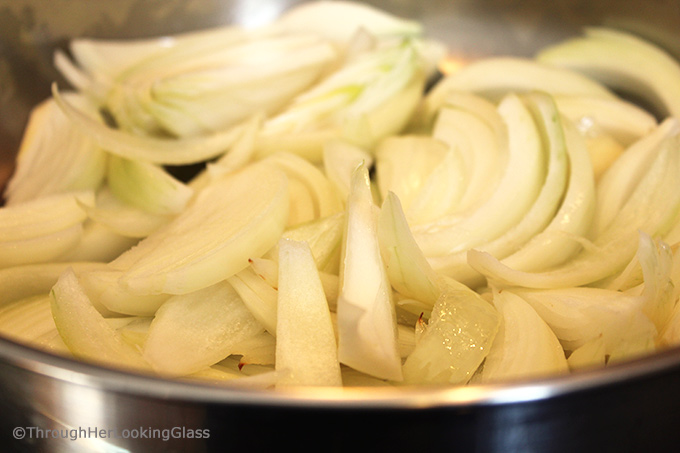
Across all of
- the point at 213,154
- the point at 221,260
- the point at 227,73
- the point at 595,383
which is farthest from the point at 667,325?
the point at 227,73

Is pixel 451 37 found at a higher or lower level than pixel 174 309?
higher

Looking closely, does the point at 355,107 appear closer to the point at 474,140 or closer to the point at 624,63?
Answer: the point at 474,140

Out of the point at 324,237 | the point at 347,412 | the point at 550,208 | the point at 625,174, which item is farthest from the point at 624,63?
the point at 347,412

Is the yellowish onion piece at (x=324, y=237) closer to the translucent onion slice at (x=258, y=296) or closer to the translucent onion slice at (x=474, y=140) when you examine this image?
the translucent onion slice at (x=258, y=296)

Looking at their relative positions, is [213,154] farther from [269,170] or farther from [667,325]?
[667,325]

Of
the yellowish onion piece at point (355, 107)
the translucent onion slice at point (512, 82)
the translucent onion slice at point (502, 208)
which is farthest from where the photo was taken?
the translucent onion slice at point (512, 82)

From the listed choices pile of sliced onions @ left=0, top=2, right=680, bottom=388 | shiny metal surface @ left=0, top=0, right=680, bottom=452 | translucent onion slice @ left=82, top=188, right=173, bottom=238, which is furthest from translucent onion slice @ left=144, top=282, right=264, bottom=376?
translucent onion slice @ left=82, top=188, right=173, bottom=238

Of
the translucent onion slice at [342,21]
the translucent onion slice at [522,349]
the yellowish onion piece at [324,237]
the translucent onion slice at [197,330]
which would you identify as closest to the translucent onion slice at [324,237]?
the yellowish onion piece at [324,237]

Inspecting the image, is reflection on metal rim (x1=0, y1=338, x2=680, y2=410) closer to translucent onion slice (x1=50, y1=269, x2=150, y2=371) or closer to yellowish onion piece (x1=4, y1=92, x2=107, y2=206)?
translucent onion slice (x1=50, y1=269, x2=150, y2=371)
